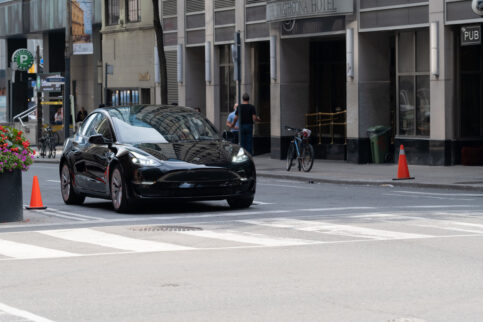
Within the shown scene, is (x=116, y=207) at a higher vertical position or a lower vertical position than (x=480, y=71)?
lower

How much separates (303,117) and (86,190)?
1797 centimetres

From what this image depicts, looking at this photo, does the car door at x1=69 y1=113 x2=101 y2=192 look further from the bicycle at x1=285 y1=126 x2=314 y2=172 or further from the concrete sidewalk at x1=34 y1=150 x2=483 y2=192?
the bicycle at x1=285 y1=126 x2=314 y2=172

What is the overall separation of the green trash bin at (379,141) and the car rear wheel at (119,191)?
14822mm

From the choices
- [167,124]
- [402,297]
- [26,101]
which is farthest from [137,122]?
[26,101]

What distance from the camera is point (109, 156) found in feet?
55.4

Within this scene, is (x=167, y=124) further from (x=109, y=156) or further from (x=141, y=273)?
(x=141, y=273)

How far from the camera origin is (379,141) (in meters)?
30.6

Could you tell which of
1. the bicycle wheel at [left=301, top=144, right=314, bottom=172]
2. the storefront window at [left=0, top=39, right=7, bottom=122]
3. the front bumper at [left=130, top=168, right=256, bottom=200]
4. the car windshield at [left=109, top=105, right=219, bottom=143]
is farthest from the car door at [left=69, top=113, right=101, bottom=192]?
the storefront window at [left=0, top=39, right=7, bottom=122]

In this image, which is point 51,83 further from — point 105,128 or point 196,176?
point 196,176

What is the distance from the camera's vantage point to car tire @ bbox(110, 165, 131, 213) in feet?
53.4

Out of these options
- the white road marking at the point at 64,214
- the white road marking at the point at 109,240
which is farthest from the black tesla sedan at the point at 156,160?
the white road marking at the point at 109,240

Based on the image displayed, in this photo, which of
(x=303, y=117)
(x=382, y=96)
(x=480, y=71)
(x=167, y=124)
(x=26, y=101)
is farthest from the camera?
(x=26, y=101)

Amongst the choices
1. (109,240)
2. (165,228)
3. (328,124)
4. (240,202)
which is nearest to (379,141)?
(328,124)

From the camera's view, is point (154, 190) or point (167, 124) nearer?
point (154, 190)
